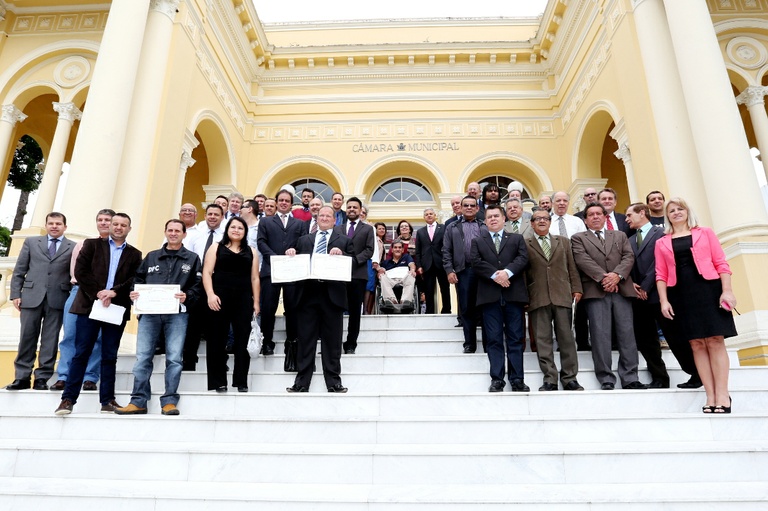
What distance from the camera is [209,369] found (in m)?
4.49

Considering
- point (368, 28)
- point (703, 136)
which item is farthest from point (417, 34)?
point (703, 136)

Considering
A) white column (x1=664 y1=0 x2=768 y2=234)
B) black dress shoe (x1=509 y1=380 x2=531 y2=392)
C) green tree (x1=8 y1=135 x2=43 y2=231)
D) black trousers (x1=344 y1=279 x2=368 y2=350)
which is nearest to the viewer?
black dress shoe (x1=509 y1=380 x2=531 y2=392)

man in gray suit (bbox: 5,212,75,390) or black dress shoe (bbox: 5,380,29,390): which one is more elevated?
man in gray suit (bbox: 5,212,75,390)

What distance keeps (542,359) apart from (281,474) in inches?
104

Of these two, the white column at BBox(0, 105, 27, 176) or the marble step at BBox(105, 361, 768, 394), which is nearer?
the marble step at BBox(105, 361, 768, 394)

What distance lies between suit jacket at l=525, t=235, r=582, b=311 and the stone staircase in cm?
96

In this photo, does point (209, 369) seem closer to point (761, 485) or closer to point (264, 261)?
point (264, 261)

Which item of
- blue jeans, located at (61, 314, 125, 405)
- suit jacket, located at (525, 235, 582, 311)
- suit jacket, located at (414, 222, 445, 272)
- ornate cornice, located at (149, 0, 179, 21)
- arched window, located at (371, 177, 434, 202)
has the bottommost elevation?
blue jeans, located at (61, 314, 125, 405)

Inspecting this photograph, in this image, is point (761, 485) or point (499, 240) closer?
point (761, 485)

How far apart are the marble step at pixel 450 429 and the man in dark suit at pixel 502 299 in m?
0.87

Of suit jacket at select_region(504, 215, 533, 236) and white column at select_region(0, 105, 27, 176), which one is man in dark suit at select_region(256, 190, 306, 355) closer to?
suit jacket at select_region(504, 215, 533, 236)

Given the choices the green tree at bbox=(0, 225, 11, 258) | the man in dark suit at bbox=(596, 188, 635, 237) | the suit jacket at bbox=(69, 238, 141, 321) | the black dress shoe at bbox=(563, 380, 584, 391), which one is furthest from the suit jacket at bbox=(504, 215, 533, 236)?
the green tree at bbox=(0, 225, 11, 258)

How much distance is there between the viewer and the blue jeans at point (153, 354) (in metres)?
4.16

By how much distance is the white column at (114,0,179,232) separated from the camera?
791cm
